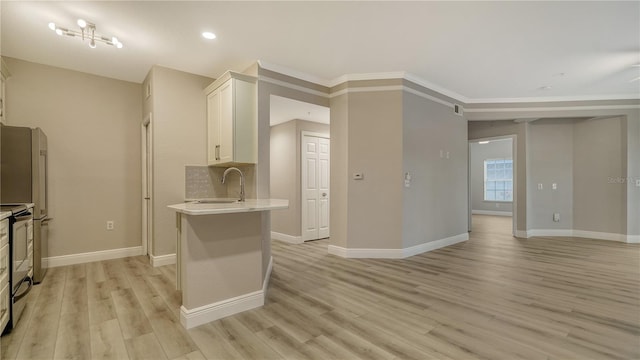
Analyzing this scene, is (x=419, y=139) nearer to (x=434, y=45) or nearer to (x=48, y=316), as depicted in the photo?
(x=434, y=45)

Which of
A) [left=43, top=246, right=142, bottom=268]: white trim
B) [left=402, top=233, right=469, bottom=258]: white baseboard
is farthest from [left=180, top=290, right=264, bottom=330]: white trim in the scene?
[left=43, top=246, right=142, bottom=268]: white trim

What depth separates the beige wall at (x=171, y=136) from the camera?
381 cm

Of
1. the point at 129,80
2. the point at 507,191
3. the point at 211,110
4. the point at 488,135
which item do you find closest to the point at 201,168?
the point at 211,110

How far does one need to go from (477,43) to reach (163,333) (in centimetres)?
411

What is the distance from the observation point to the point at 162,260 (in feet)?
12.6

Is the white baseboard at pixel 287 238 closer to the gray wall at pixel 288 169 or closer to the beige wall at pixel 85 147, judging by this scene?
the gray wall at pixel 288 169

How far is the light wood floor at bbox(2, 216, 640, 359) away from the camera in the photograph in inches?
77.9

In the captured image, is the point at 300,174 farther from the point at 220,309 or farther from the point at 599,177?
the point at 599,177

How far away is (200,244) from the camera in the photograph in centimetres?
232

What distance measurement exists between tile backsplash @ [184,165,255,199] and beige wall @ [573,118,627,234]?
6.66 m

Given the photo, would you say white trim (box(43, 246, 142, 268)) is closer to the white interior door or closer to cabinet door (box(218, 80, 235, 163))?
cabinet door (box(218, 80, 235, 163))

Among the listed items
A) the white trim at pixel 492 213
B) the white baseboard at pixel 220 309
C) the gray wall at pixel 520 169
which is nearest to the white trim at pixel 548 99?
the gray wall at pixel 520 169

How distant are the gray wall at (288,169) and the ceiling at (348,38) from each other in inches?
57.5

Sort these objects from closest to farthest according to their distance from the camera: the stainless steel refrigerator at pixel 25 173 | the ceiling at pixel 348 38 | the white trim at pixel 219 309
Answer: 1. the white trim at pixel 219 309
2. the ceiling at pixel 348 38
3. the stainless steel refrigerator at pixel 25 173
